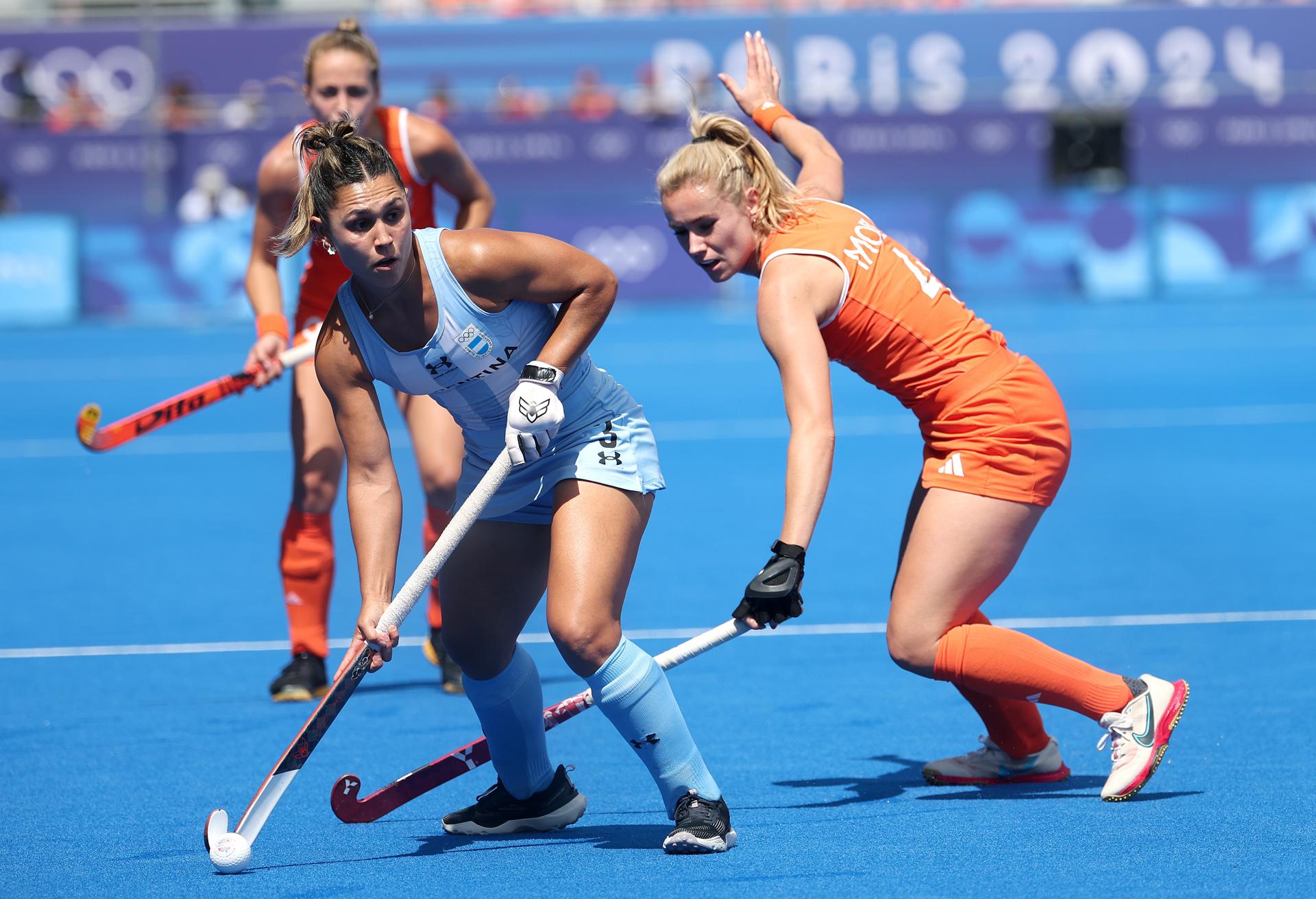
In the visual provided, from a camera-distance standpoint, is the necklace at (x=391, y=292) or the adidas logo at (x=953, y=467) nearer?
the necklace at (x=391, y=292)

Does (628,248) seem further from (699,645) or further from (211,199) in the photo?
(699,645)

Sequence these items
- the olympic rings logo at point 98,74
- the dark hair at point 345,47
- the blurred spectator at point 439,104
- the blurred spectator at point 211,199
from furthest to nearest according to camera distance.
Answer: the olympic rings logo at point 98,74, the blurred spectator at point 439,104, the blurred spectator at point 211,199, the dark hair at point 345,47

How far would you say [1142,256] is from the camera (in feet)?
66.2

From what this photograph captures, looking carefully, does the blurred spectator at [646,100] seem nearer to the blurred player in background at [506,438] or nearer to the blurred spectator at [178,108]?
the blurred spectator at [178,108]

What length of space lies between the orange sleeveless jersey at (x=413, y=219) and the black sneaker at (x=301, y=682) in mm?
1221

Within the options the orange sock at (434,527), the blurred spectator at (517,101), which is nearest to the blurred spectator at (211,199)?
the blurred spectator at (517,101)

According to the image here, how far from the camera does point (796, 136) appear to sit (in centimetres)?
483

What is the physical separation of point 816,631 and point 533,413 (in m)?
2.92

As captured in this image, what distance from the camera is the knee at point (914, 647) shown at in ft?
13.7

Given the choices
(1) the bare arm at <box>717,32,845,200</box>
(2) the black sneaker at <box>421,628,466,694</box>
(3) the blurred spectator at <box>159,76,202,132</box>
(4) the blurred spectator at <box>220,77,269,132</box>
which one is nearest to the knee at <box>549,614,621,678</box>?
(1) the bare arm at <box>717,32,845,200</box>

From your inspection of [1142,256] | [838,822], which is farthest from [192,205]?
[838,822]

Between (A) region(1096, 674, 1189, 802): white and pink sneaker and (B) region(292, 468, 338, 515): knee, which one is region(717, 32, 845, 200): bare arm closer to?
(A) region(1096, 674, 1189, 802): white and pink sneaker

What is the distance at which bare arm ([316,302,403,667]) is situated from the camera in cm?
387

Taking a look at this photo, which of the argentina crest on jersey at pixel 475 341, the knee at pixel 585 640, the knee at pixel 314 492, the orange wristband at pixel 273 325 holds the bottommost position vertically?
the knee at pixel 314 492
